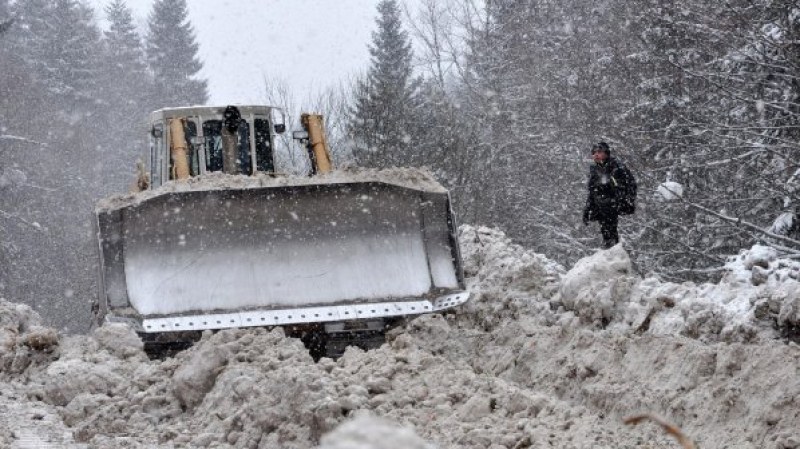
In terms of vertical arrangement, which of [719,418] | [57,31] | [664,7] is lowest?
[719,418]

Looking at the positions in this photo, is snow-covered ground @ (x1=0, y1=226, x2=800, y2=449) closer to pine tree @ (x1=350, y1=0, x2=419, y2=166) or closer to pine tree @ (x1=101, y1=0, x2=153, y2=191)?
pine tree @ (x1=350, y1=0, x2=419, y2=166)

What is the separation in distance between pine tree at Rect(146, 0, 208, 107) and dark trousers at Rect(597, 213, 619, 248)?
3897 centimetres

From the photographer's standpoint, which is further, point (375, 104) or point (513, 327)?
point (375, 104)

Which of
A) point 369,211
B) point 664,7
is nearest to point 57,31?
point 664,7

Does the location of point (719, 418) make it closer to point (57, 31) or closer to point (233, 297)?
point (233, 297)

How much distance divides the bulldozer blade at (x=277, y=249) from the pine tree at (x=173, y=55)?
39885mm

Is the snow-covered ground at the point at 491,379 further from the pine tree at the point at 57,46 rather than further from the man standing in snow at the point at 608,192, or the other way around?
the pine tree at the point at 57,46

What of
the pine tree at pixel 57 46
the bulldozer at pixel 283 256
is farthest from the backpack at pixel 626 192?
the pine tree at pixel 57 46

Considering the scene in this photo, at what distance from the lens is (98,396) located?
18.0 feet

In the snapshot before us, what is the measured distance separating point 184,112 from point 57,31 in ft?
106

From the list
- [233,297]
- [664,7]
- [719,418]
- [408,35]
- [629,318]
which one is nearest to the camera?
[719,418]

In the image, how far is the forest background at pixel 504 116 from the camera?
9.92m

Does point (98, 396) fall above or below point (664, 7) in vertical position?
below

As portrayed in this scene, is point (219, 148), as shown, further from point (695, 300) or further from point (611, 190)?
point (695, 300)
